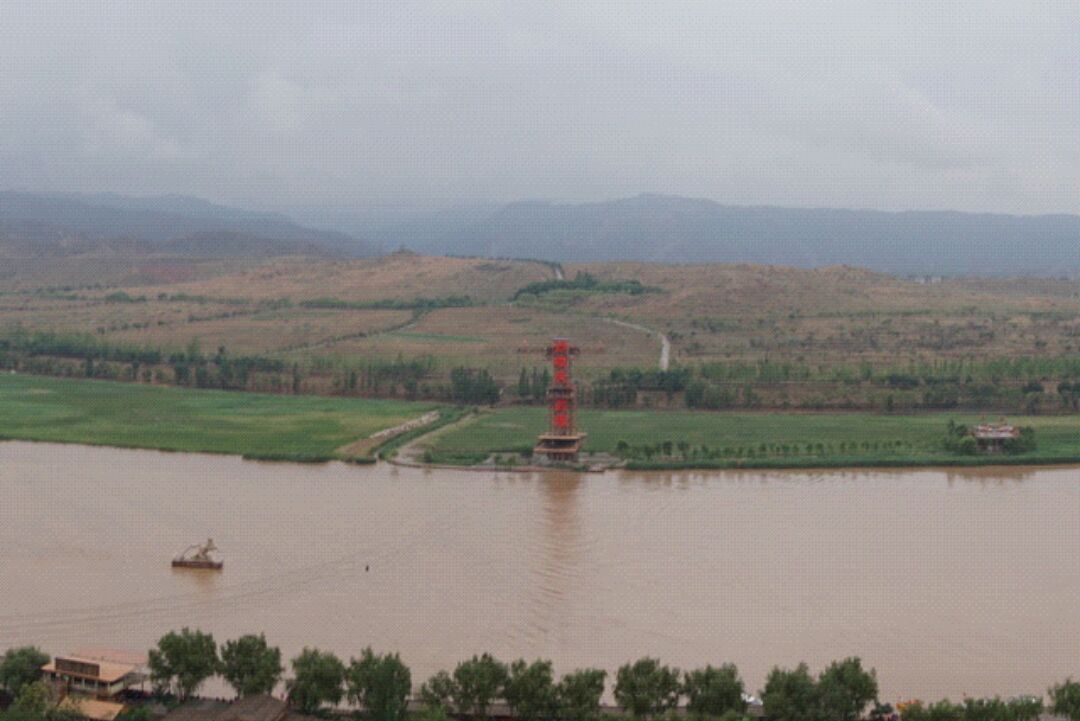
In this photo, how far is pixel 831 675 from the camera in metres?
10.7

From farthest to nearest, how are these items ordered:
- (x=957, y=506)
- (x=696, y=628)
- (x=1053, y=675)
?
(x=957, y=506) < (x=696, y=628) < (x=1053, y=675)

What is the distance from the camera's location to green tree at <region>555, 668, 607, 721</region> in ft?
34.4

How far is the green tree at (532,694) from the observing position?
417 inches

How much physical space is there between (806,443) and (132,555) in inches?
471

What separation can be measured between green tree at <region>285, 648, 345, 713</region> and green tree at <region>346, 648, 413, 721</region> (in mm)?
106

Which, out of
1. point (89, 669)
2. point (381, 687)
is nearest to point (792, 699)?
point (381, 687)

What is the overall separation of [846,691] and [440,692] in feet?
10.6

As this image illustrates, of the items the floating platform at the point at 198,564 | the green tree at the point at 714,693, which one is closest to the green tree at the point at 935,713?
the green tree at the point at 714,693

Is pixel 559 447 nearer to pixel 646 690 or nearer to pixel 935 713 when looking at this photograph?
pixel 646 690

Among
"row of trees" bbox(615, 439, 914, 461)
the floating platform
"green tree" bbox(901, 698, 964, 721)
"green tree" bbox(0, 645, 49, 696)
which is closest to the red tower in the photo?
"row of trees" bbox(615, 439, 914, 461)

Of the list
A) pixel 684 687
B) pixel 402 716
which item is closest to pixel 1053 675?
pixel 684 687

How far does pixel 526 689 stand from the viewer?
10.6 meters

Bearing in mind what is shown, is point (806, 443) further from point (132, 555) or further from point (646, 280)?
point (646, 280)

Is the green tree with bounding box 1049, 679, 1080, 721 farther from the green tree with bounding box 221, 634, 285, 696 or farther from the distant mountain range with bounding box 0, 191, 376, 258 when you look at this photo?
the distant mountain range with bounding box 0, 191, 376, 258
